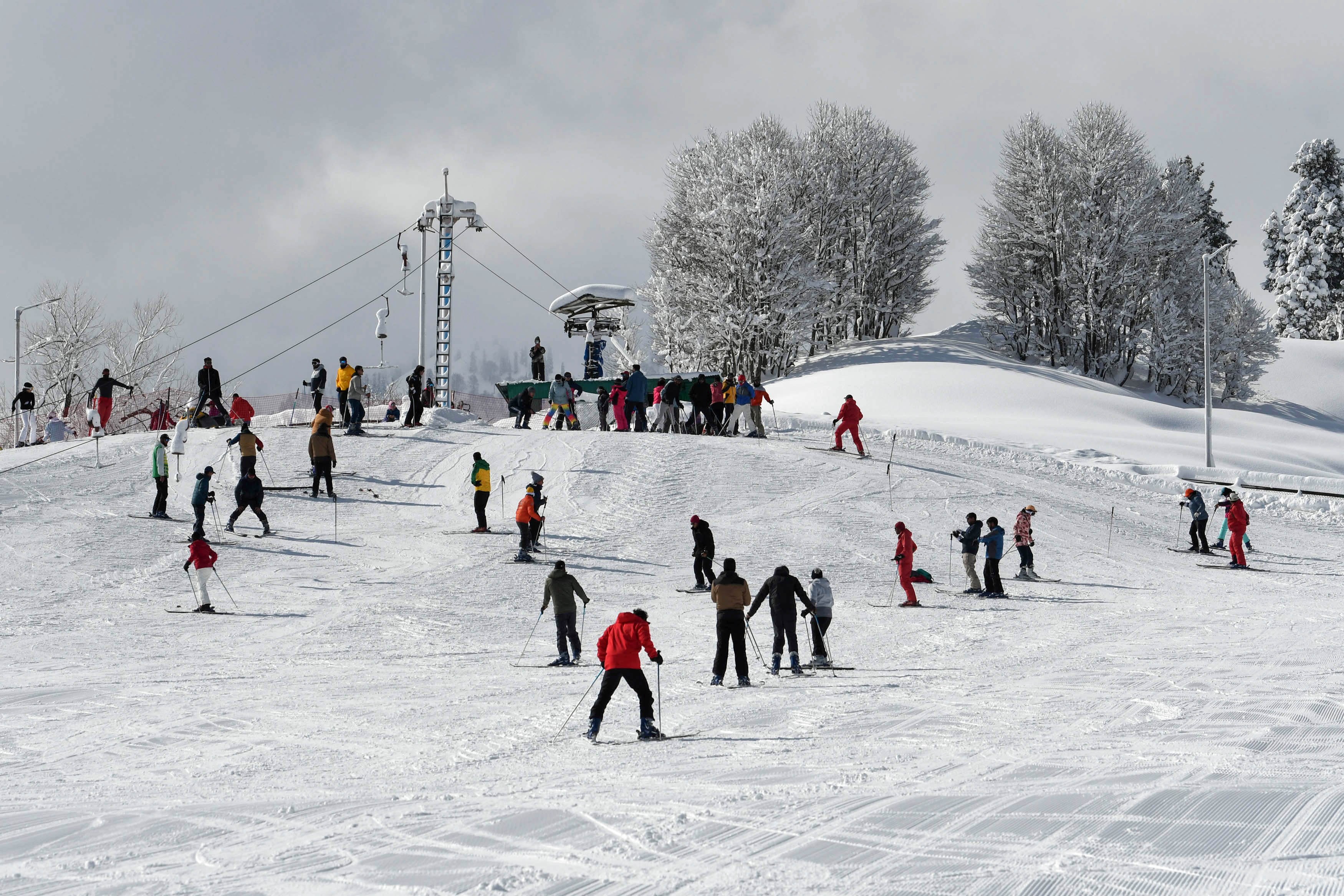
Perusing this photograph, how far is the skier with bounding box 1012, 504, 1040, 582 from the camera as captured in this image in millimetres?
19188

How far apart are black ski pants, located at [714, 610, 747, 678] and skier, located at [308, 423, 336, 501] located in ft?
41.8

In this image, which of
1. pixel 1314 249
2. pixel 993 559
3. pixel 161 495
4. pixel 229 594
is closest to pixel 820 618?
pixel 993 559

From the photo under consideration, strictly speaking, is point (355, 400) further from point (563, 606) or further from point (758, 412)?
point (563, 606)

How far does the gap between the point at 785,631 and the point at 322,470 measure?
43.7ft

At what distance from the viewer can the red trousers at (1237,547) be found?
20.6 m

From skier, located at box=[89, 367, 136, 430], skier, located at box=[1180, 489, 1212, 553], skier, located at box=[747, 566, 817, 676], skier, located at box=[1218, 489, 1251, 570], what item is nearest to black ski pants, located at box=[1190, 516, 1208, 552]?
skier, located at box=[1180, 489, 1212, 553]

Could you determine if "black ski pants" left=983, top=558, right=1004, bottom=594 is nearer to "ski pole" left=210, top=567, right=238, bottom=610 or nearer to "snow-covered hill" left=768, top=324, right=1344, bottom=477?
"ski pole" left=210, top=567, right=238, bottom=610

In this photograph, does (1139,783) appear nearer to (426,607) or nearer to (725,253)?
(426,607)

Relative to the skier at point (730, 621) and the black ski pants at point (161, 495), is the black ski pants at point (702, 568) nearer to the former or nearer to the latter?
the skier at point (730, 621)

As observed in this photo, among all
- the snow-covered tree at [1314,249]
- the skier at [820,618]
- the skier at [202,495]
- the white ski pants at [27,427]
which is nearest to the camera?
the skier at [820,618]

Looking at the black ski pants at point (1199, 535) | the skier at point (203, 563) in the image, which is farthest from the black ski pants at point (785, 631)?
the black ski pants at point (1199, 535)

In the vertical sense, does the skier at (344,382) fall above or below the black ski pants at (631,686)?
above

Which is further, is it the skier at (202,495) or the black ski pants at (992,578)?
the skier at (202,495)

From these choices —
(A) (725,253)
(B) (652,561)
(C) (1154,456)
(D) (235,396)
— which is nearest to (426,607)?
(B) (652,561)
